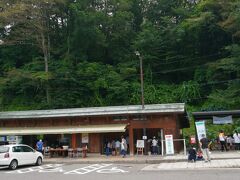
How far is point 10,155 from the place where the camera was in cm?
2328

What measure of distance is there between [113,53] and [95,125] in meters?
27.7

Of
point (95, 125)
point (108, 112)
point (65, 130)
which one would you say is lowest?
point (65, 130)

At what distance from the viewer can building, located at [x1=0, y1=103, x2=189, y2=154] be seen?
31.5 meters

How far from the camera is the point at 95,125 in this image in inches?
1302

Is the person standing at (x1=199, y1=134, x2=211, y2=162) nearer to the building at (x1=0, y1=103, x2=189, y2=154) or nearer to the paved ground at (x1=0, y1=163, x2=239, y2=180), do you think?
the paved ground at (x1=0, y1=163, x2=239, y2=180)

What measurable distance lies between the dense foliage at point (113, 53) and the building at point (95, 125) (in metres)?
15.0

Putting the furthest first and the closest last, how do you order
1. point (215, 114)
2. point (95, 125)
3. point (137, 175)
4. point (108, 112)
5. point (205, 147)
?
point (95, 125) < point (108, 112) < point (215, 114) < point (205, 147) < point (137, 175)

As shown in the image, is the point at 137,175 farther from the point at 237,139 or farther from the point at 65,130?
the point at 65,130

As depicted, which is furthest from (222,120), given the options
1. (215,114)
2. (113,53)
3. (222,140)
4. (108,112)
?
(113,53)

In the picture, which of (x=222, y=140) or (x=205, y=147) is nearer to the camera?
(x=205, y=147)

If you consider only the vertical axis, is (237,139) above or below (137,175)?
above

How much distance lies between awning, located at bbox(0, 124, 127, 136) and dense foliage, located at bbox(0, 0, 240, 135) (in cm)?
1604

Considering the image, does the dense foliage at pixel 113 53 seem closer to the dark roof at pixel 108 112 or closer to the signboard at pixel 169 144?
the dark roof at pixel 108 112

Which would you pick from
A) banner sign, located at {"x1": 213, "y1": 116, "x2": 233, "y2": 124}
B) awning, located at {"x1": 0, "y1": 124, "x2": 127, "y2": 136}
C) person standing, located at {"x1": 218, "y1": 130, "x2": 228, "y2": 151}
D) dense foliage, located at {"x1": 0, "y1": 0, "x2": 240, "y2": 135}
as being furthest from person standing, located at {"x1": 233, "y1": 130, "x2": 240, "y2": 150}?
dense foliage, located at {"x1": 0, "y1": 0, "x2": 240, "y2": 135}
